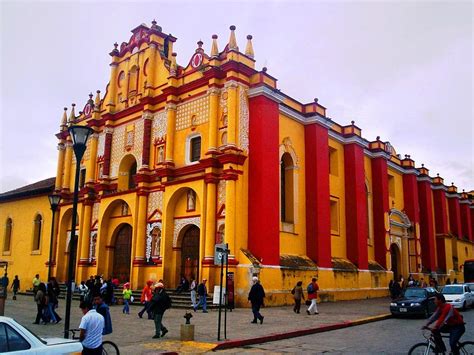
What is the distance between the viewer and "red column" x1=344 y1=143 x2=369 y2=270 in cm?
2902

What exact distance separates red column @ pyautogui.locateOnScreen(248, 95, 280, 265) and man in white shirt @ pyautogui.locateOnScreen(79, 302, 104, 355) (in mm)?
14698

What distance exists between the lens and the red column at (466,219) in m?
47.6

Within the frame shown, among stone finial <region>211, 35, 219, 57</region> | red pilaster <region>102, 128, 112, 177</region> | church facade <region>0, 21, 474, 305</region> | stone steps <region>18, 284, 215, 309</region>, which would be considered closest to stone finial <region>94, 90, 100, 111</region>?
church facade <region>0, 21, 474, 305</region>

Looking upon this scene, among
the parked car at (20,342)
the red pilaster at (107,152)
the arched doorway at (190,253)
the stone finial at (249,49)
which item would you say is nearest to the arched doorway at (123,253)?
the red pilaster at (107,152)

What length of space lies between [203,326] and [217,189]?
9.03 m

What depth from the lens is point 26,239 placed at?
35531 millimetres

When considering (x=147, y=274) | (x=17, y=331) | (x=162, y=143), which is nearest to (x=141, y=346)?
(x=17, y=331)

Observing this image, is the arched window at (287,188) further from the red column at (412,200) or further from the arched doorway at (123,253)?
the red column at (412,200)

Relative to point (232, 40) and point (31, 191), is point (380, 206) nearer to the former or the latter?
point (232, 40)

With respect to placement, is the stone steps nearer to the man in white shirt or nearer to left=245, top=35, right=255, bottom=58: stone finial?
left=245, top=35, right=255, bottom=58: stone finial

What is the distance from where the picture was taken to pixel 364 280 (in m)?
28.9

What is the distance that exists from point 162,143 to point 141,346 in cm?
1680

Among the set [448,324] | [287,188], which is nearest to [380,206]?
[287,188]

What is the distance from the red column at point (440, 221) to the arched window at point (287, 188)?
69.9 feet
